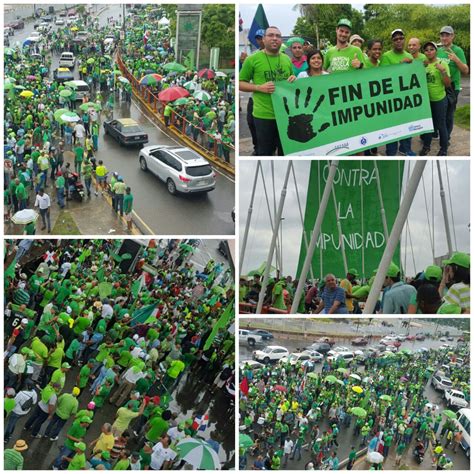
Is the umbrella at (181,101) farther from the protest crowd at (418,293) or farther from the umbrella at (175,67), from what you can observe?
the protest crowd at (418,293)

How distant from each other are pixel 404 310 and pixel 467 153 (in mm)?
3280

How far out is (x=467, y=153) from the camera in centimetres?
1042

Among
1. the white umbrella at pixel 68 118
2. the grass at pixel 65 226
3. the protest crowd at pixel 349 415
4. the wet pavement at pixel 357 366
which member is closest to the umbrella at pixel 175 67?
the white umbrella at pixel 68 118

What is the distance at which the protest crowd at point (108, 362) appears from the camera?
31.0ft

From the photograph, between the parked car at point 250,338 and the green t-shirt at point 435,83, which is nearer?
the green t-shirt at point 435,83

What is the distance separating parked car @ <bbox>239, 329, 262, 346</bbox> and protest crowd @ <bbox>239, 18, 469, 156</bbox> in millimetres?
14829

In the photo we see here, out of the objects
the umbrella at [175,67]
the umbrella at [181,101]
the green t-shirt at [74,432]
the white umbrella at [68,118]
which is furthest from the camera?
the umbrella at [175,67]

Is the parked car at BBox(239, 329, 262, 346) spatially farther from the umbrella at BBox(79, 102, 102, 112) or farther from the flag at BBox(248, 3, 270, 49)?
the flag at BBox(248, 3, 270, 49)

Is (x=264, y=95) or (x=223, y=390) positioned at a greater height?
(x=264, y=95)

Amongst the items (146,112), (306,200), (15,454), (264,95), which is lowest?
(15,454)

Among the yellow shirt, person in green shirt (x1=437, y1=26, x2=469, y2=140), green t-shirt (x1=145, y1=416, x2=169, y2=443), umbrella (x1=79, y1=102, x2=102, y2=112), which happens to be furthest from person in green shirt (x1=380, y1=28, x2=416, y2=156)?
umbrella (x1=79, y1=102, x2=102, y2=112)

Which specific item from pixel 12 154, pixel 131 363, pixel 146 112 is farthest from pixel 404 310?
pixel 146 112

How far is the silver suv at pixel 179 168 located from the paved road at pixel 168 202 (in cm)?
19

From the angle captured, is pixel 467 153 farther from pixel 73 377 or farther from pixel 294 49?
pixel 73 377
